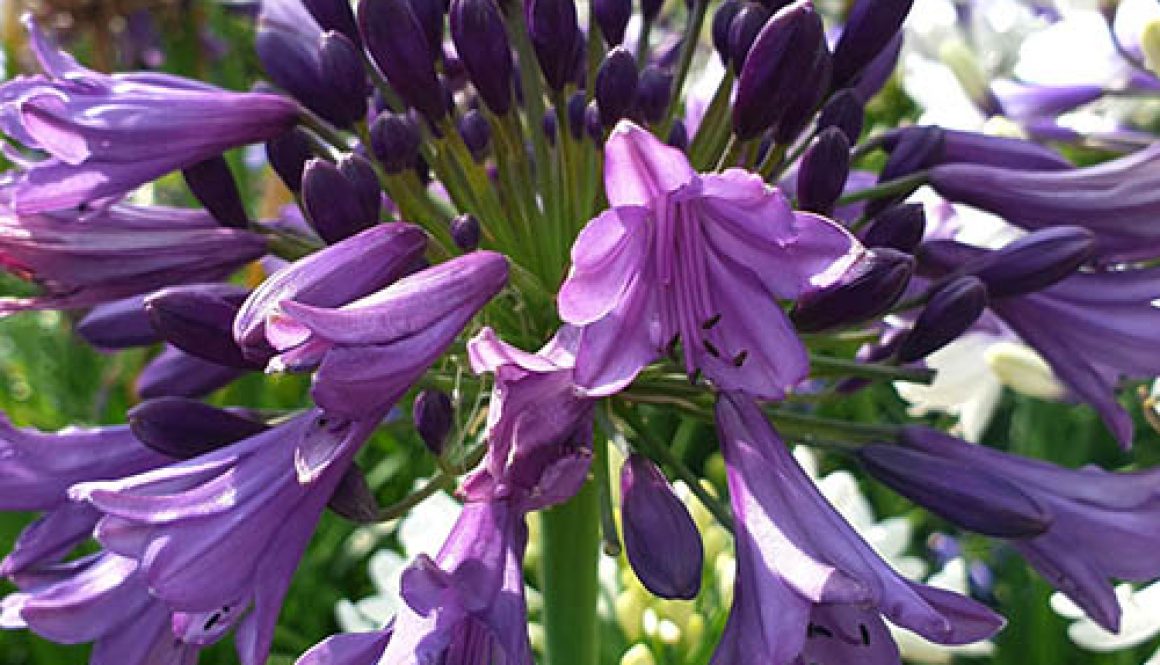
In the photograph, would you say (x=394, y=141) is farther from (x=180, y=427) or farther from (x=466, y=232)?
(x=180, y=427)

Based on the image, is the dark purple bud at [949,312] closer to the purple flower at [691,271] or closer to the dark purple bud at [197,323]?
the purple flower at [691,271]

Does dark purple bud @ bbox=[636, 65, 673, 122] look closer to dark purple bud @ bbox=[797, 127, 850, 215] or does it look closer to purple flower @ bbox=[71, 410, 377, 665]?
dark purple bud @ bbox=[797, 127, 850, 215]

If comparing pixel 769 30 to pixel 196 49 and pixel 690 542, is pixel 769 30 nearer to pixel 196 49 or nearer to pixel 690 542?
pixel 690 542

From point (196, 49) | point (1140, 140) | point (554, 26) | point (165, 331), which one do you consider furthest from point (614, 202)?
point (196, 49)

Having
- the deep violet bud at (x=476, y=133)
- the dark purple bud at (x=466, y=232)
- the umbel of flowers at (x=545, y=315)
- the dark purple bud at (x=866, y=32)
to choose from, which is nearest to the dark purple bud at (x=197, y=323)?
the umbel of flowers at (x=545, y=315)

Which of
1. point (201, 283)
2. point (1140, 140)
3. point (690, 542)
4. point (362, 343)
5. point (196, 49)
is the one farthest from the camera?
point (196, 49)

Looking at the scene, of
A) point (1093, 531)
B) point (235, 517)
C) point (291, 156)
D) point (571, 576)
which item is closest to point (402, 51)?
point (291, 156)
